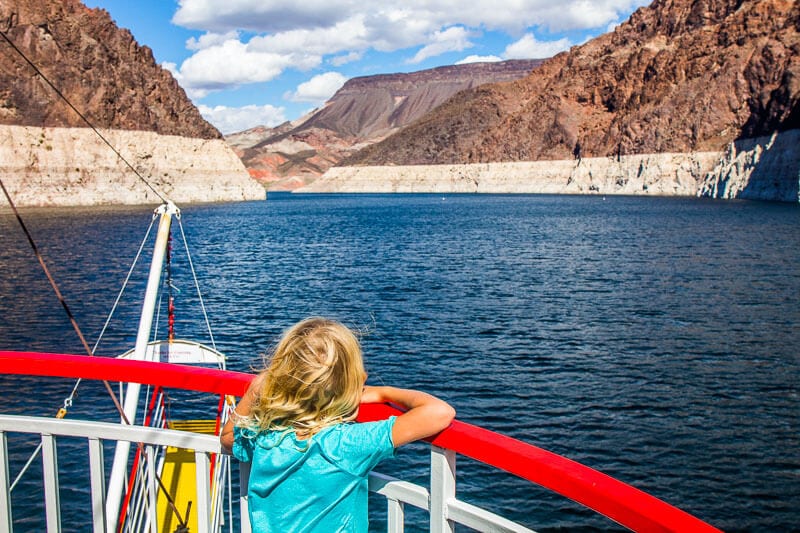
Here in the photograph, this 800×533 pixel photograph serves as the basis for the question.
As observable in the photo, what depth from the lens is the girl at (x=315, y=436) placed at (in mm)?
2730

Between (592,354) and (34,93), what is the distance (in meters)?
101

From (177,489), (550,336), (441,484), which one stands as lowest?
(550,336)

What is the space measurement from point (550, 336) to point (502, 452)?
2117 cm

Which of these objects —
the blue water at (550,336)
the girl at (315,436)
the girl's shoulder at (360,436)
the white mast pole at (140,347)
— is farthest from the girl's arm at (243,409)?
the white mast pole at (140,347)

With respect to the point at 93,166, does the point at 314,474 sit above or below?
below

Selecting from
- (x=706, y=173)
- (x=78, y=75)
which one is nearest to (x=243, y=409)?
(x=78, y=75)

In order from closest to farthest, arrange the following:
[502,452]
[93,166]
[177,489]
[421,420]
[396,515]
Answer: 1. [502,452]
2. [421,420]
3. [396,515]
4. [177,489]
5. [93,166]

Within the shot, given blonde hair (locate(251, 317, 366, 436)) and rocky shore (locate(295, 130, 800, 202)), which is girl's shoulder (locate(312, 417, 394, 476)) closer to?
blonde hair (locate(251, 317, 366, 436))

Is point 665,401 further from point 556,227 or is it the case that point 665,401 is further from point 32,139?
point 32,139

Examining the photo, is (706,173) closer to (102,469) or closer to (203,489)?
(203,489)

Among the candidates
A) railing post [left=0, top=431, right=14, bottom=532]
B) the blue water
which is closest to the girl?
railing post [left=0, top=431, right=14, bottom=532]

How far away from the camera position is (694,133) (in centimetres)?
15825

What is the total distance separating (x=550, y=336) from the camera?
23.1 m

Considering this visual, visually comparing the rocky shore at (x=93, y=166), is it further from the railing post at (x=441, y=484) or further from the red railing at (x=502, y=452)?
the railing post at (x=441, y=484)
